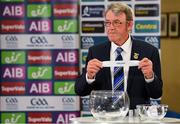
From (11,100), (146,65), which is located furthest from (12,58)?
(146,65)

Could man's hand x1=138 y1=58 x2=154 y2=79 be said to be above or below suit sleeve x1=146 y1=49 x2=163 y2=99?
above

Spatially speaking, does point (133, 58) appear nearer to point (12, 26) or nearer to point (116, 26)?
point (116, 26)

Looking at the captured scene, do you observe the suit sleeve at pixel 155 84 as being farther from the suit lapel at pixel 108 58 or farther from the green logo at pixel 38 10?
the green logo at pixel 38 10

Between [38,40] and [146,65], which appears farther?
[38,40]

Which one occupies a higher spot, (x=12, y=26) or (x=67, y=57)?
(x=12, y=26)

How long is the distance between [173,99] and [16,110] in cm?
342

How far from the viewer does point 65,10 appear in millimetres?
4961

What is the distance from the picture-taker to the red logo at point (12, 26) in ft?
16.2

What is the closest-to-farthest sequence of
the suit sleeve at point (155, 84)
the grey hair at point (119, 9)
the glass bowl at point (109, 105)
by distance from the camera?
the glass bowl at point (109, 105)
the suit sleeve at point (155, 84)
the grey hair at point (119, 9)

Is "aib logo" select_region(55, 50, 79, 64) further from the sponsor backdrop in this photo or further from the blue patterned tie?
the blue patterned tie

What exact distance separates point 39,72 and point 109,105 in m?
3.02

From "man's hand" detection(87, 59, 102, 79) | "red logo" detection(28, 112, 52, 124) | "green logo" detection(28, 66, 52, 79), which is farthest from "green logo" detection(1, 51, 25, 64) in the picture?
"man's hand" detection(87, 59, 102, 79)

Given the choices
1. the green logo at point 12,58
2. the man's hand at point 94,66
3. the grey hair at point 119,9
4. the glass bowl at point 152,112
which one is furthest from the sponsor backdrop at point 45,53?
the glass bowl at point 152,112

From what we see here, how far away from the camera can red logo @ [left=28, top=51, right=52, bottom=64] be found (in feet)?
16.2
